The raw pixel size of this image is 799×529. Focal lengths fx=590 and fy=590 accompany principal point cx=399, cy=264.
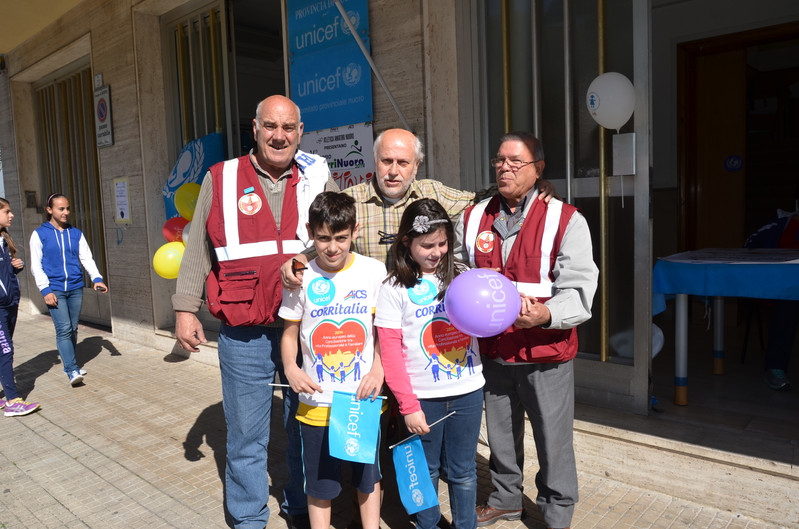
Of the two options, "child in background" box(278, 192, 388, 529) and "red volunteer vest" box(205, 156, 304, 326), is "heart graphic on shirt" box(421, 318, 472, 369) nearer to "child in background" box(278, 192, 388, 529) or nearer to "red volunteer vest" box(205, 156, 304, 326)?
"child in background" box(278, 192, 388, 529)

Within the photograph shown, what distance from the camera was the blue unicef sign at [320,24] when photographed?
4.64 m

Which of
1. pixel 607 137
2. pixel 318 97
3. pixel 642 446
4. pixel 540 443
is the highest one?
Answer: pixel 318 97

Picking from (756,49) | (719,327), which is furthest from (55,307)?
(756,49)

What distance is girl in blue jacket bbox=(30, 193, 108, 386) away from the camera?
5.67 m

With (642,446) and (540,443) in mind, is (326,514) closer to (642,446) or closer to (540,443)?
(540,443)

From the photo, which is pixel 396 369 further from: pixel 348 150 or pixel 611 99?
pixel 348 150

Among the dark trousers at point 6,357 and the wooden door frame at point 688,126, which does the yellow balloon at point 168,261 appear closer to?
the dark trousers at point 6,357

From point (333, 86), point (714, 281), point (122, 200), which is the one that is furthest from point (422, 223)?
point (122, 200)

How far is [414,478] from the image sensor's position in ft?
7.98

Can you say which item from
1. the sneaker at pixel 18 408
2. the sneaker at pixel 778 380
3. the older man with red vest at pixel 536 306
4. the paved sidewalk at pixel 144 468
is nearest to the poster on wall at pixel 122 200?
the paved sidewalk at pixel 144 468

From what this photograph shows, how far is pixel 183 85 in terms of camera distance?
7211 millimetres

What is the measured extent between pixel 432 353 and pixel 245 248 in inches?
41.1

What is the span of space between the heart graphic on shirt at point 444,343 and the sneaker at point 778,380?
2932 mm

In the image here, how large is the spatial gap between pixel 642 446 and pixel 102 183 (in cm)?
737
